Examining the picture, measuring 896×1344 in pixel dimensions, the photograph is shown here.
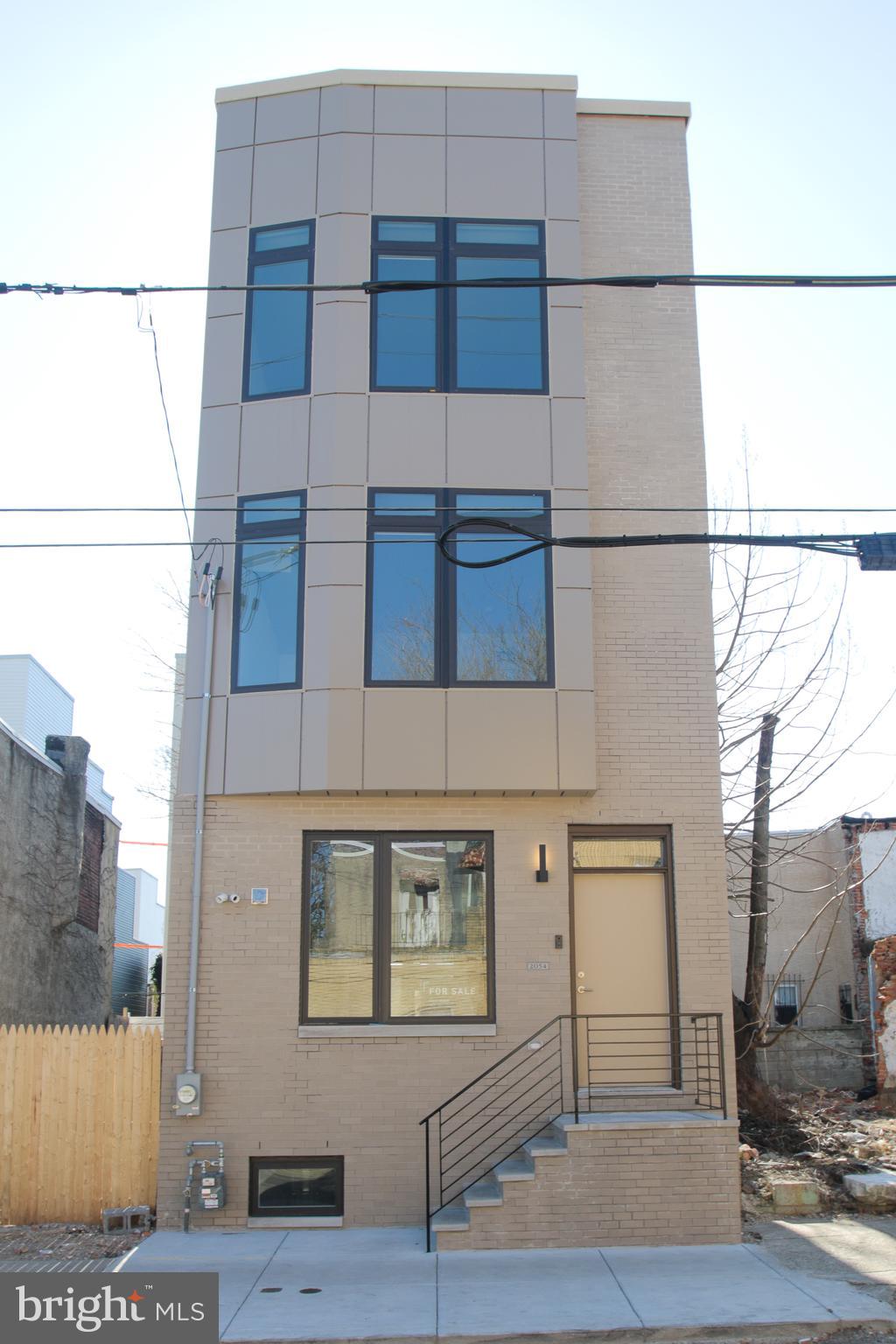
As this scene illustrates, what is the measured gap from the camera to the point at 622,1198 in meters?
10.4

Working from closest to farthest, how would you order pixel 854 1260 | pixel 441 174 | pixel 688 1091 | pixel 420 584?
pixel 854 1260, pixel 688 1091, pixel 420 584, pixel 441 174

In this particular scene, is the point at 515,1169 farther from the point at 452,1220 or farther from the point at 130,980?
the point at 130,980

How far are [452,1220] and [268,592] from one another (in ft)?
20.1

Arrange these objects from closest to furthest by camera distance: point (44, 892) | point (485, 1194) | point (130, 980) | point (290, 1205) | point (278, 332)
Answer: point (485, 1194), point (290, 1205), point (278, 332), point (44, 892), point (130, 980)

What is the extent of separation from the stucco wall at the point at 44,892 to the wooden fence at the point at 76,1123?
489cm

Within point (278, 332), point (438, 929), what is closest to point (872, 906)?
point (438, 929)

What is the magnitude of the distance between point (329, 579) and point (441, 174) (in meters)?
4.79

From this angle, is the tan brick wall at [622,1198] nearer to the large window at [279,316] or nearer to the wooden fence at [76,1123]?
the wooden fence at [76,1123]

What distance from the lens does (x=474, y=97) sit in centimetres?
1366

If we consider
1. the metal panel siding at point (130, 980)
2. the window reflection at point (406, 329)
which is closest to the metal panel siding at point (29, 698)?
the metal panel siding at point (130, 980)

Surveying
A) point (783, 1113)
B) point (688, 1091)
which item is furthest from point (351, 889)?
point (783, 1113)

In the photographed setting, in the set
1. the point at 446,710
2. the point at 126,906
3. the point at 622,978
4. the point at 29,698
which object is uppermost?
the point at 29,698

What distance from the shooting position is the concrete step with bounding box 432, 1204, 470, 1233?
10281mm

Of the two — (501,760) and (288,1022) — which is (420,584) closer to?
(501,760)
